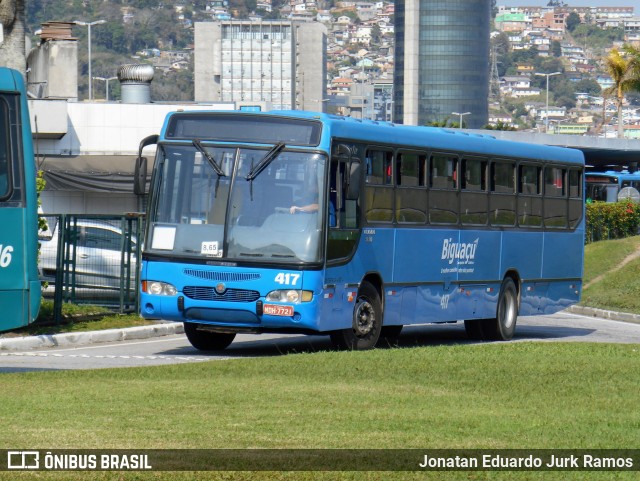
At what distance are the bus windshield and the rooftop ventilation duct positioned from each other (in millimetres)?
25004

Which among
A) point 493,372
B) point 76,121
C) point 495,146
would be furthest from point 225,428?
point 76,121

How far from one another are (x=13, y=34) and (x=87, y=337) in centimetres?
613

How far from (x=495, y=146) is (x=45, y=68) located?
2344 cm

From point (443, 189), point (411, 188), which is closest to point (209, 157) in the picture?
point (411, 188)

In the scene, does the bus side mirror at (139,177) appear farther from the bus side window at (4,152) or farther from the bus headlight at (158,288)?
the bus side window at (4,152)

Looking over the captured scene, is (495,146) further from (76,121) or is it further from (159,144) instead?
(76,121)

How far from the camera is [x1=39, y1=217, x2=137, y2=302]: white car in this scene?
75.3 feet

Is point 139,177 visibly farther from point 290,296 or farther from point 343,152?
point 343,152

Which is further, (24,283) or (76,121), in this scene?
(76,121)

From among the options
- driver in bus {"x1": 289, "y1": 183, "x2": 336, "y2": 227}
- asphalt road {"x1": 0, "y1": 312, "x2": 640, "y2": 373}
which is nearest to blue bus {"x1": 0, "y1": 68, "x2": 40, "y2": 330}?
asphalt road {"x1": 0, "y1": 312, "x2": 640, "y2": 373}

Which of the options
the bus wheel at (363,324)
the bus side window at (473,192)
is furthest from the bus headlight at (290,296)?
the bus side window at (473,192)

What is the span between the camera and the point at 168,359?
58.4 feet

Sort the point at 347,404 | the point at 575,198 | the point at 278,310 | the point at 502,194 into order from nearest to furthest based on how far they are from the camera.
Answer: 1. the point at 347,404
2. the point at 278,310
3. the point at 502,194
4. the point at 575,198

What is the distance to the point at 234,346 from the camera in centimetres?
2008
